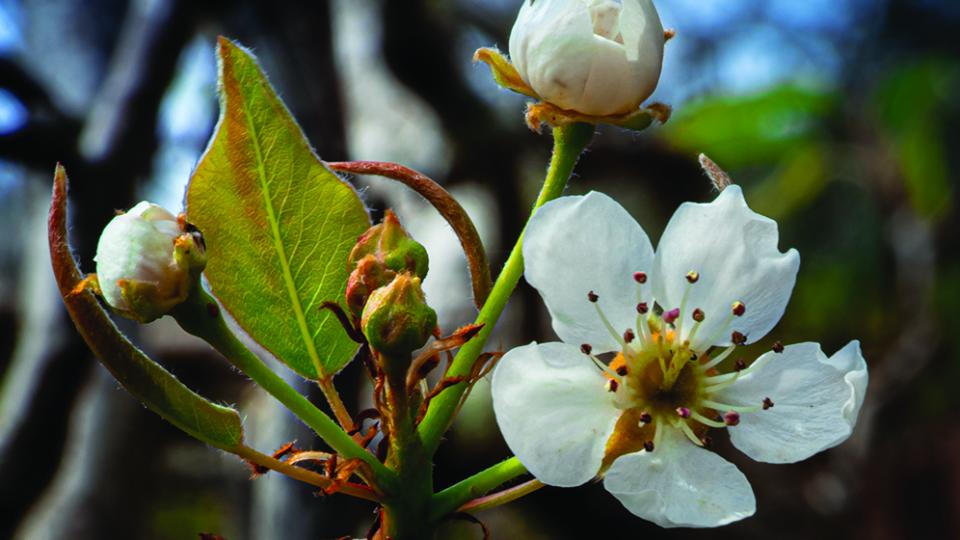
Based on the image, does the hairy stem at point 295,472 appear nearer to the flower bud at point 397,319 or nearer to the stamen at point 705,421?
the flower bud at point 397,319

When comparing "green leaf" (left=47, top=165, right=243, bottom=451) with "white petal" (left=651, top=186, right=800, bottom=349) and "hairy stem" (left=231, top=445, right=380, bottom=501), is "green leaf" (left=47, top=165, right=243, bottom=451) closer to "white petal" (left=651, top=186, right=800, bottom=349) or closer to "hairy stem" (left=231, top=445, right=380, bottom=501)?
"hairy stem" (left=231, top=445, right=380, bottom=501)

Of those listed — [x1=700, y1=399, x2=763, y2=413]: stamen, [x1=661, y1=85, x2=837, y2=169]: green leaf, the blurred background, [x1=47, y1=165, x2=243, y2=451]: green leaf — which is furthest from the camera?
[x1=661, y1=85, x2=837, y2=169]: green leaf

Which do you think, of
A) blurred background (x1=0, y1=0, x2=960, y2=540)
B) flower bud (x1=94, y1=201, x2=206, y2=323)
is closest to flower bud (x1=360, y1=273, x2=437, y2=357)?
flower bud (x1=94, y1=201, x2=206, y2=323)

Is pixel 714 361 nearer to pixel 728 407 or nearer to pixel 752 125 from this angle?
pixel 728 407

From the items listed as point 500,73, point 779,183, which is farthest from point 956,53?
point 500,73

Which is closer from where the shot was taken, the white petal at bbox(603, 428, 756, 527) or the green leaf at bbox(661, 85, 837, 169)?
the white petal at bbox(603, 428, 756, 527)

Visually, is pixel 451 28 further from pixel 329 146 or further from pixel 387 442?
pixel 387 442

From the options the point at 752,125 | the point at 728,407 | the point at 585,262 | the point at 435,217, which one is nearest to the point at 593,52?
the point at 585,262

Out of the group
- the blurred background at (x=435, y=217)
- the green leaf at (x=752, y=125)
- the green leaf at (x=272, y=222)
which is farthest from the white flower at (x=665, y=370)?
the green leaf at (x=752, y=125)
